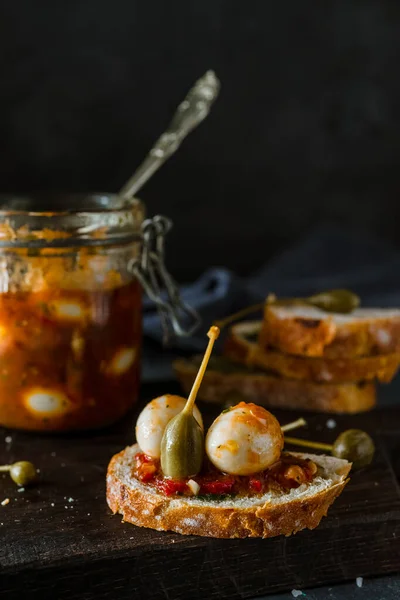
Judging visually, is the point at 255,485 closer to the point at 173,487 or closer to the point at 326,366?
the point at 173,487

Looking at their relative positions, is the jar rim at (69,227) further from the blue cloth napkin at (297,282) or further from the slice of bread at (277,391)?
the blue cloth napkin at (297,282)

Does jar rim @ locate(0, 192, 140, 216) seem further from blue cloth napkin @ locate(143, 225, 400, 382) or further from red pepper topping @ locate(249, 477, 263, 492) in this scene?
red pepper topping @ locate(249, 477, 263, 492)

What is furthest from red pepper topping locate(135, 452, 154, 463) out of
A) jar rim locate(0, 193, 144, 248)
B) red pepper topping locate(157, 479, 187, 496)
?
jar rim locate(0, 193, 144, 248)

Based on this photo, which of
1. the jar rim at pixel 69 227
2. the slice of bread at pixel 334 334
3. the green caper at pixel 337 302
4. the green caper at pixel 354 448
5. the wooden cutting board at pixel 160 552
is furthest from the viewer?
the green caper at pixel 337 302

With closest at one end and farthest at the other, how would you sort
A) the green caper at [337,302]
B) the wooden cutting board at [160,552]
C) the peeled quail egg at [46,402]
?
the wooden cutting board at [160,552] → the peeled quail egg at [46,402] → the green caper at [337,302]

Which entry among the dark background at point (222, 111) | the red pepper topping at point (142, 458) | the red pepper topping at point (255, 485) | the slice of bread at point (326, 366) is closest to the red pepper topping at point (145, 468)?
the red pepper topping at point (142, 458)

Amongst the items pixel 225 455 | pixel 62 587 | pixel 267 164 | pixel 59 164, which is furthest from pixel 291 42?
pixel 62 587

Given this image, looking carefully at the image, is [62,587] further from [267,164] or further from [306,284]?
[267,164]
